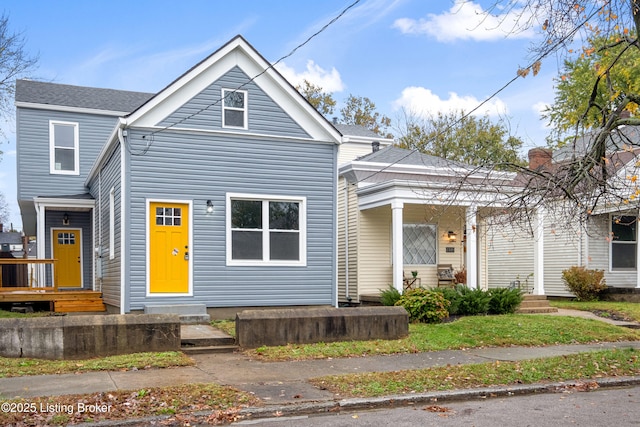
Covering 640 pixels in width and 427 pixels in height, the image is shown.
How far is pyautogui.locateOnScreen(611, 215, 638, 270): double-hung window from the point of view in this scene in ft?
70.7

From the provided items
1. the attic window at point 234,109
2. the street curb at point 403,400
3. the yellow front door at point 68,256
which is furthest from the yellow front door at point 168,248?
the yellow front door at point 68,256

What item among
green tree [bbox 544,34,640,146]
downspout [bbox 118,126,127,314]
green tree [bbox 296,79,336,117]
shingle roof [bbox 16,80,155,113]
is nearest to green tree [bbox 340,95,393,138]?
green tree [bbox 296,79,336,117]

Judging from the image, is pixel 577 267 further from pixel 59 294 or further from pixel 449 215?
pixel 59 294

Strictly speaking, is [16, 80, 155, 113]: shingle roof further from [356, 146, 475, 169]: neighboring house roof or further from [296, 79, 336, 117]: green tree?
[296, 79, 336, 117]: green tree

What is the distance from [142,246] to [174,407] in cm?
755

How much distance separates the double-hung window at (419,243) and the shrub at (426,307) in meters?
5.13

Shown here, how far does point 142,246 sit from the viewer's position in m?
→ 13.8

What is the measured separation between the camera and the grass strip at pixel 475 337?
10617 millimetres

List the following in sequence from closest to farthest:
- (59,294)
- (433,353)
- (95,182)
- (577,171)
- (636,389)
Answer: (636,389)
(577,171)
(433,353)
(59,294)
(95,182)

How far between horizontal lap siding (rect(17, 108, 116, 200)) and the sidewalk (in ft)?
41.4

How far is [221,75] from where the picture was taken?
14789 millimetres

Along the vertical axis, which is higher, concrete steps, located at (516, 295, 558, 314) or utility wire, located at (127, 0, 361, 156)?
utility wire, located at (127, 0, 361, 156)

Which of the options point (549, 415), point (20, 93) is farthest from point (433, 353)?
point (20, 93)

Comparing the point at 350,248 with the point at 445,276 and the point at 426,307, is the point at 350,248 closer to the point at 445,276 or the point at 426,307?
the point at 445,276
